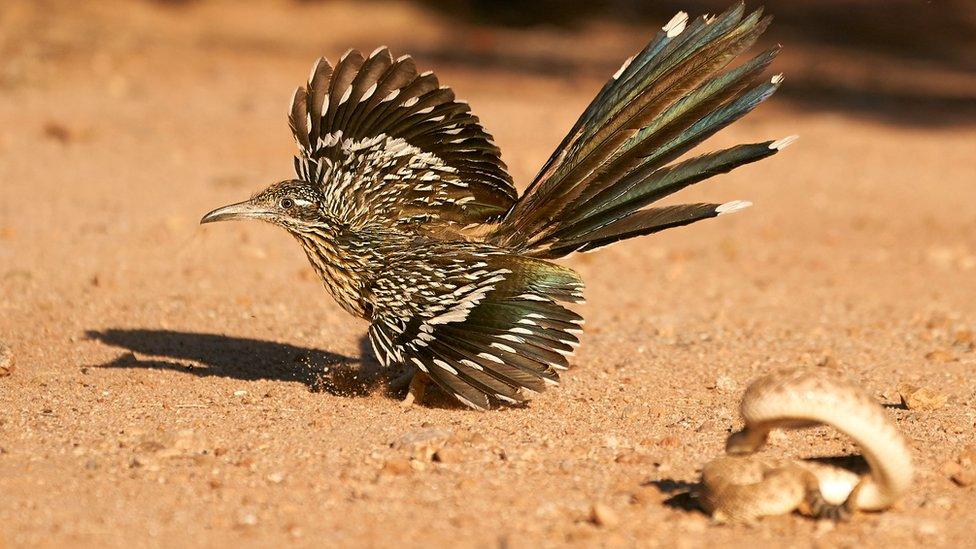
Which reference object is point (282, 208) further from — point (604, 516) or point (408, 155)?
point (604, 516)

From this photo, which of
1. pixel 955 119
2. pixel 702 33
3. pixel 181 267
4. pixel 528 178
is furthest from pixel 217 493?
pixel 955 119

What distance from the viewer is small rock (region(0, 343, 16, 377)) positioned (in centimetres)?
549

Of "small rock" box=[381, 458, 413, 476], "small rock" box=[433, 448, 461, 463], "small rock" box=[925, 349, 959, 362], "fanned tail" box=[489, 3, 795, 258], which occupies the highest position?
"fanned tail" box=[489, 3, 795, 258]

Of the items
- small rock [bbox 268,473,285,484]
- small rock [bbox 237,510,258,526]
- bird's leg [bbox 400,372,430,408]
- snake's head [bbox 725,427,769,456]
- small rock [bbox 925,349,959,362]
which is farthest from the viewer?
small rock [bbox 925,349,959,362]

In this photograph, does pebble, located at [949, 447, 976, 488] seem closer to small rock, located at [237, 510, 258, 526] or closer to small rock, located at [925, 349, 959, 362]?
small rock, located at [925, 349, 959, 362]

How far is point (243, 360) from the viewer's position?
5977 mm

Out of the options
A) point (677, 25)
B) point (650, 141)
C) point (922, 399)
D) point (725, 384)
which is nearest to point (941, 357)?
point (922, 399)

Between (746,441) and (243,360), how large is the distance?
2.84m

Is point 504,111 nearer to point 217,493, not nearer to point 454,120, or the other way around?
point 454,120

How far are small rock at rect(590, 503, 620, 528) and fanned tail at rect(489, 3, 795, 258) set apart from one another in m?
1.48

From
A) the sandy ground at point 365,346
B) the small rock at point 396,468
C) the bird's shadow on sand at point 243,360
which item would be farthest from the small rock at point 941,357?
the small rock at point 396,468

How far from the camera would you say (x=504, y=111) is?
1352cm

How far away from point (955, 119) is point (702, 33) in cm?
1041

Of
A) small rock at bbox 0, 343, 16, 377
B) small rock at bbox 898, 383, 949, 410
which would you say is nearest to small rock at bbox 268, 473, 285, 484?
small rock at bbox 0, 343, 16, 377
